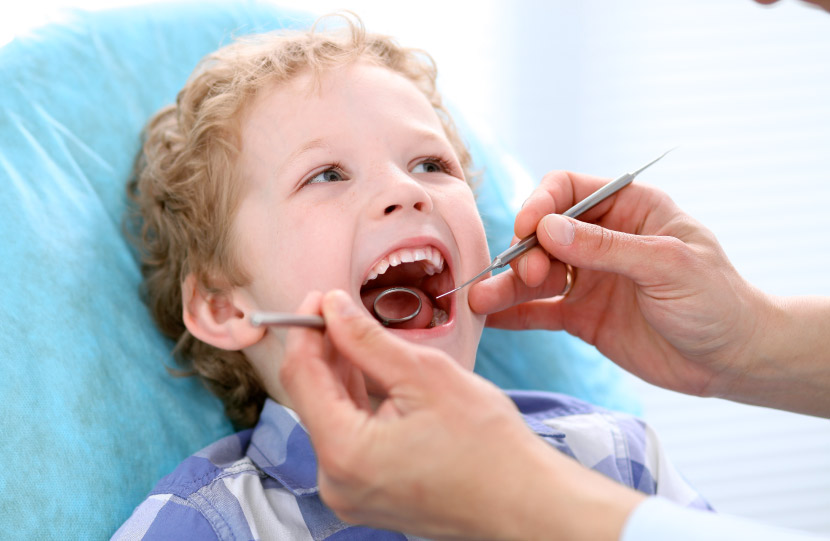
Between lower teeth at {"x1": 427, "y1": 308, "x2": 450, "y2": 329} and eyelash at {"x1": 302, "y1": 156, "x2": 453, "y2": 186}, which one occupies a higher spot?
eyelash at {"x1": 302, "y1": 156, "x2": 453, "y2": 186}

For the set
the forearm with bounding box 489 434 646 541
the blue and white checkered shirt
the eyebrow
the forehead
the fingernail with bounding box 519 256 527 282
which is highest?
the forehead

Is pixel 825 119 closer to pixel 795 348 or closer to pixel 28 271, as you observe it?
pixel 795 348

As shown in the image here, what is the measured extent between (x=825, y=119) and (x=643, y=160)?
0.71 meters

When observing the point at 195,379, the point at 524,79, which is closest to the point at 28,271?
the point at 195,379

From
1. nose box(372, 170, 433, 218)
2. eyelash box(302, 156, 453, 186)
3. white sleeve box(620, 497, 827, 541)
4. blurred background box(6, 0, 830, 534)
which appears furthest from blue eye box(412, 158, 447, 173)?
blurred background box(6, 0, 830, 534)

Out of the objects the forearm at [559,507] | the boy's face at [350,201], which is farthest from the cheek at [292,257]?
the forearm at [559,507]

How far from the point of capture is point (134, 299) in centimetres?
149

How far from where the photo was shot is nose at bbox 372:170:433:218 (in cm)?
117

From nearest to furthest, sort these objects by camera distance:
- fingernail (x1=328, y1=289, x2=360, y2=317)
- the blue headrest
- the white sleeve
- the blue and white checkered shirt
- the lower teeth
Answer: the white sleeve < fingernail (x1=328, y1=289, x2=360, y2=317) < the blue and white checkered shirt < the blue headrest < the lower teeth

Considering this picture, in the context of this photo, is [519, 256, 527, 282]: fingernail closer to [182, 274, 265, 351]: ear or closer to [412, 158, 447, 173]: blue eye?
[412, 158, 447, 173]: blue eye

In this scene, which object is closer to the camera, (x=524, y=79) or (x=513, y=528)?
(x=513, y=528)

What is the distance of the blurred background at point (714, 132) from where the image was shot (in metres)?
2.63

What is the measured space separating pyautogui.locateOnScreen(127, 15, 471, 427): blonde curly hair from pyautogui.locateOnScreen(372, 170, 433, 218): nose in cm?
28

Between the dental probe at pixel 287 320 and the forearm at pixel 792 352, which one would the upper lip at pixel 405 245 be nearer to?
the dental probe at pixel 287 320
